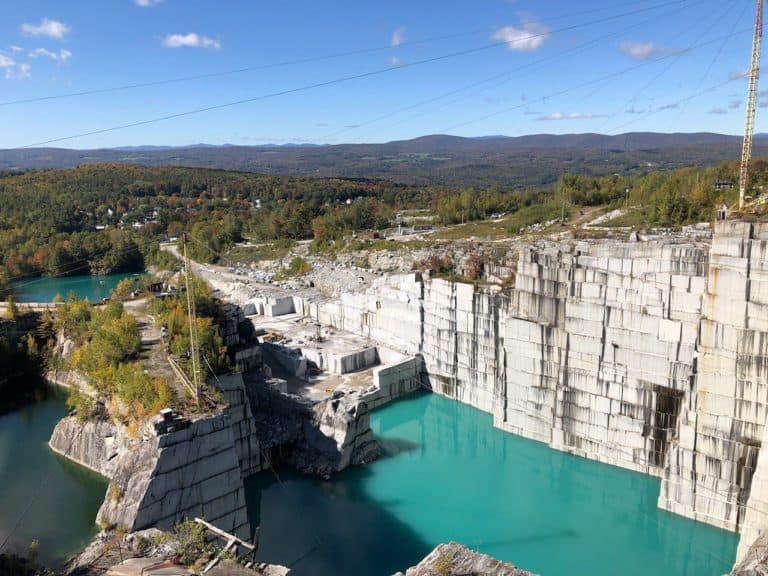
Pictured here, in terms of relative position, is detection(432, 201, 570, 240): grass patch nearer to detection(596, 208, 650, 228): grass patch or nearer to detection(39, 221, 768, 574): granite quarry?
detection(596, 208, 650, 228): grass patch

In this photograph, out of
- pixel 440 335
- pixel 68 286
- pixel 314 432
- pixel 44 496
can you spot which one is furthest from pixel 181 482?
pixel 68 286

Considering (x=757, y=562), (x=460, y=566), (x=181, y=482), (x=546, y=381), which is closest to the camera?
(x=460, y=566)

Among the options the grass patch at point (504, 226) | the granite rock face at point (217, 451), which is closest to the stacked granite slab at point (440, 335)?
the granite rock face at point (217, 451)

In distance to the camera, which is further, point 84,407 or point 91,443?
point 84,407

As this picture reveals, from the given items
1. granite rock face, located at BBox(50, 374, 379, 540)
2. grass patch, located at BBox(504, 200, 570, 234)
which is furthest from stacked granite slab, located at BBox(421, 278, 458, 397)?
grass patch, located at BBox(504, 200, 570, 234)

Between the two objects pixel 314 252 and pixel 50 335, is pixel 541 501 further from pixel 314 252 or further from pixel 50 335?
pixel 314 252

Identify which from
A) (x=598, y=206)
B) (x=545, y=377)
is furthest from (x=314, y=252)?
(x=545, y=377)

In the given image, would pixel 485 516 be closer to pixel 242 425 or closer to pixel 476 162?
pixel 242 425

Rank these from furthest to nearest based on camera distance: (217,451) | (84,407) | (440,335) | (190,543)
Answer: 1. (440,335)
2. (84,407)
3. (217,451)
4. (190,543)
